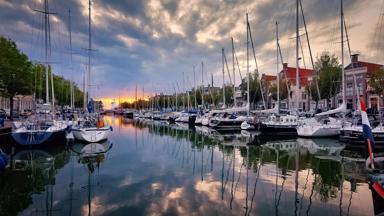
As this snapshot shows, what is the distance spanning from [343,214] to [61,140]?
26138mm

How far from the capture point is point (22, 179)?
44.6 ft

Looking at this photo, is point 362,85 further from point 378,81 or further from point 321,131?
point 321,131

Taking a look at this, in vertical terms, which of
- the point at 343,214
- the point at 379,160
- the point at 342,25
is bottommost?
the point at 343,214

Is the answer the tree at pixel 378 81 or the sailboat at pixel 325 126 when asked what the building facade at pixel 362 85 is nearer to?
the tree at pixel 378 81

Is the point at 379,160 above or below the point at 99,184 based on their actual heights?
above

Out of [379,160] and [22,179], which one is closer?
[379,160]

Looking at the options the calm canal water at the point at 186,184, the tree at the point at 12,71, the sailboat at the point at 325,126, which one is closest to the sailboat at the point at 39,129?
the calm canal water at the point at 186,184

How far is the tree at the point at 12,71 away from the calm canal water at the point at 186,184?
770 inches

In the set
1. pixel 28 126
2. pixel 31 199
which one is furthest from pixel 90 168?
pixel 28 126

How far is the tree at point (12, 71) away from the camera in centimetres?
3550

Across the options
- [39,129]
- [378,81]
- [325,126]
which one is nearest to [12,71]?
[39,129]

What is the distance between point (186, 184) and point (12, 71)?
34.8 meters

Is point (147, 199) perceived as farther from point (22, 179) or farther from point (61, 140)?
point (61, 140)

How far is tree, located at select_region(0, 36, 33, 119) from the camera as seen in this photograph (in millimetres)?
35500
